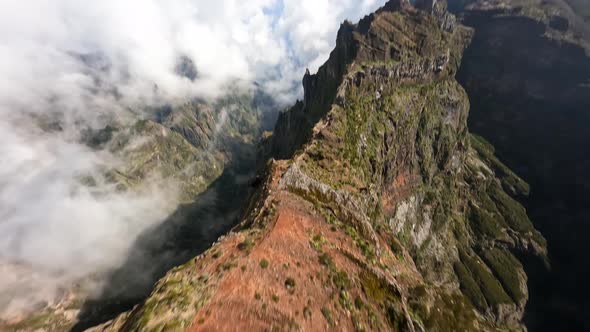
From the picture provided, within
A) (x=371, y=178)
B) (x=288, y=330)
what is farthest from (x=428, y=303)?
(x=371, y=178)

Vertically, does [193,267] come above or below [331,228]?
above

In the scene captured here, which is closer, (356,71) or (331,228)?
(331,228)

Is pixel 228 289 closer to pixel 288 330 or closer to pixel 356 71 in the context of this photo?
pixel 288 330

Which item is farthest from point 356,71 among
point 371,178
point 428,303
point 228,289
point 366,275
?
point 228,289

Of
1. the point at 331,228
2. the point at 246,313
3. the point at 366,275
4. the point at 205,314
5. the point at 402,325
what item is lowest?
the point at 402,325

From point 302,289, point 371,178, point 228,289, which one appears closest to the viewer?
point 228,289

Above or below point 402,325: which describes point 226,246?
above

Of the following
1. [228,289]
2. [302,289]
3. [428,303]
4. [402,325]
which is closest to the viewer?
[228,289]

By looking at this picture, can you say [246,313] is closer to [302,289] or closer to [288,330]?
[288,330]

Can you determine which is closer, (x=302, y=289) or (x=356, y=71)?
(x=302, y=289)

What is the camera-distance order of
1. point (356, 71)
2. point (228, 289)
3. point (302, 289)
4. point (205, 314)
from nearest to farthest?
point (205, 314)
point (228, 289)
point (302, 289)
point (356, 71)
